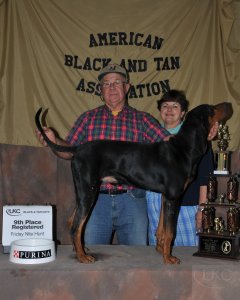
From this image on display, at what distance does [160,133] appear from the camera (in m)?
2.29

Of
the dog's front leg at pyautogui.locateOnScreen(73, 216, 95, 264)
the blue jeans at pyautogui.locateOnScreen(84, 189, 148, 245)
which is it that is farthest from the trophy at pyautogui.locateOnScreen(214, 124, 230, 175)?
the dog's front leg at pyautogui.locateOnScreen(73, 216, 95, 264)

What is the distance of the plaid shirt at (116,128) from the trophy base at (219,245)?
0.58 m

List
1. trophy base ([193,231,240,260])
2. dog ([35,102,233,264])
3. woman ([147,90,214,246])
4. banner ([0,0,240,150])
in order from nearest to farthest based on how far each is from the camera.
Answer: dog ([35,102,233,264]) < trophy base ([193,231,240,260]) < woman ([147,90,214,246]) < banner ([0,0,240,150])

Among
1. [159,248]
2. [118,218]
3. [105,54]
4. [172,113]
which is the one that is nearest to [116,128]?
[172,113]

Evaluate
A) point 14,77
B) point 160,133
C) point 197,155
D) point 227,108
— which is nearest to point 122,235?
point 160,133

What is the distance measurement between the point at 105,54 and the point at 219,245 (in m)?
1.68

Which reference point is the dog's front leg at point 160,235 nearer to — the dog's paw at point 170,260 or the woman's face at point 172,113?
the dog's paw at point 170,260

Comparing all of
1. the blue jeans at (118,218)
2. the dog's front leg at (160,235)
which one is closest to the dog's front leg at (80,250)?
the dog's front leg at (160,235)

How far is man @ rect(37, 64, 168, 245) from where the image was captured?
2.32 meters

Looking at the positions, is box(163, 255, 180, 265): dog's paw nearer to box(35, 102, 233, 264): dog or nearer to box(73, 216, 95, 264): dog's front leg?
box(35, 102, 233, 264): dog

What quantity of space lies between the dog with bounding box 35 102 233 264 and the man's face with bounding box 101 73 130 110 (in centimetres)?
58

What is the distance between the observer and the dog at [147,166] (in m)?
1.77

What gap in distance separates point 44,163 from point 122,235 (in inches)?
40.8

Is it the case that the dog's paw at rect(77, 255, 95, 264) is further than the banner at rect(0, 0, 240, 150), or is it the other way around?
the banner at rect(0, 0, 240, 150)
